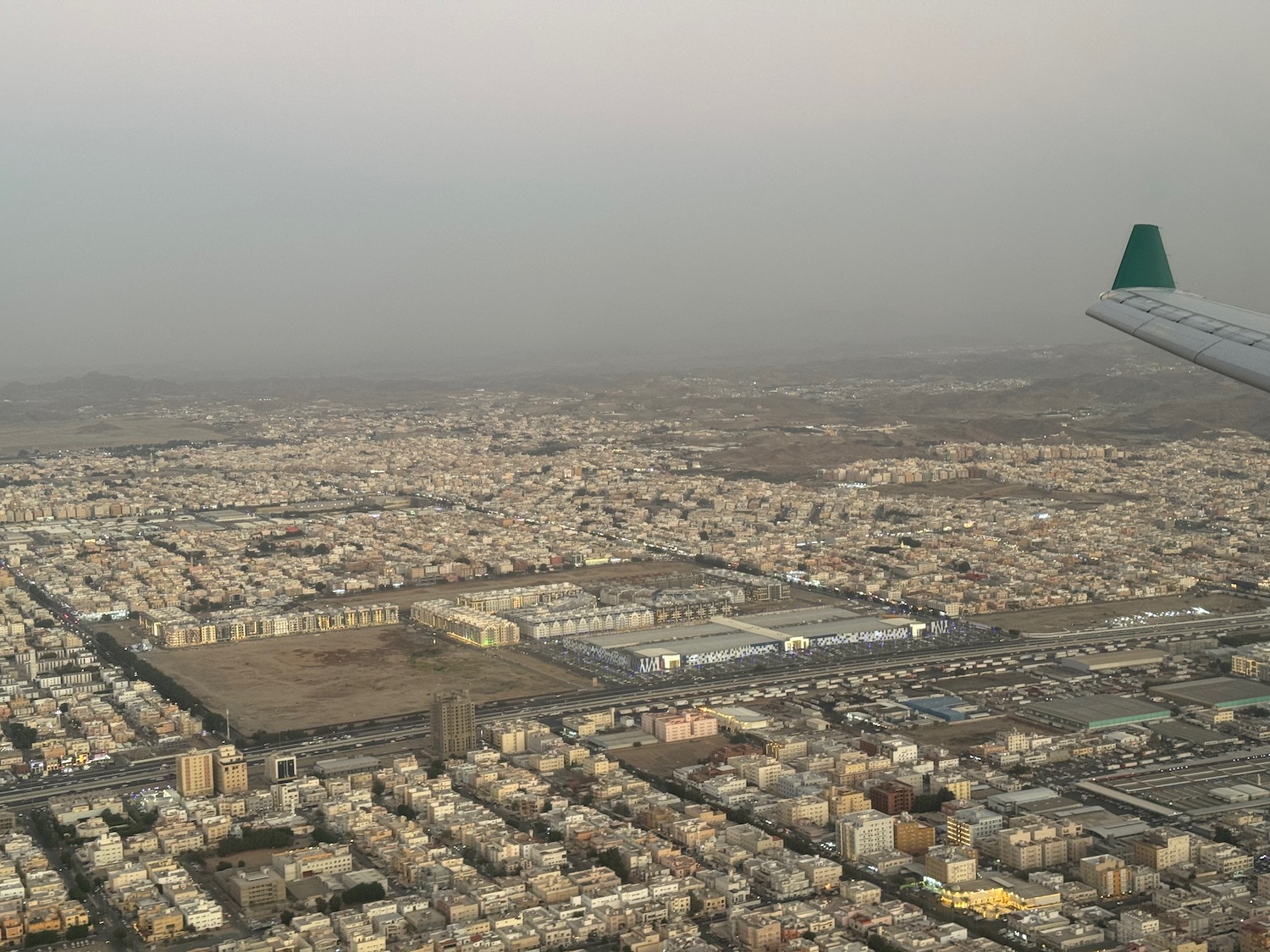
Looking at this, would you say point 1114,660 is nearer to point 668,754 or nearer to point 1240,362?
point 668,754

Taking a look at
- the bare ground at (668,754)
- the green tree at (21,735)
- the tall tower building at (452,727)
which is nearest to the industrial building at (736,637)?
the bare ground at (668,754)

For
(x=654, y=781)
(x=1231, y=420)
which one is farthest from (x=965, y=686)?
(x=1231, y=420)

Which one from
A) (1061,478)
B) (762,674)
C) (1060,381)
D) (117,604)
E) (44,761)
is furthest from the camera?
(1060,381)

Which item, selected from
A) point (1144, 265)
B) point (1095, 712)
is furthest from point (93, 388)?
point (1144, 265)

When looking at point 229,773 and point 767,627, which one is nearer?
point 229,773

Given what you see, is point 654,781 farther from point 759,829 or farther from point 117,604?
point 117,604

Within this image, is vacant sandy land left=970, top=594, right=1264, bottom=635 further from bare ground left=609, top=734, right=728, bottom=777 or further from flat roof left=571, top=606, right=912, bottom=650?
bare ground left=609, top=734, right=728, bottom=777
